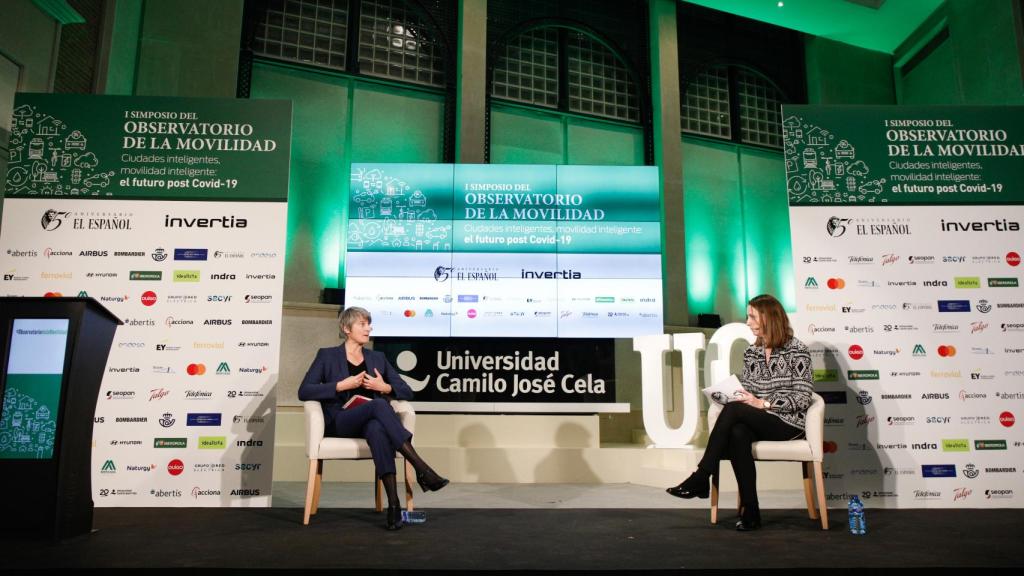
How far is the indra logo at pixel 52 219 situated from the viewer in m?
4.14

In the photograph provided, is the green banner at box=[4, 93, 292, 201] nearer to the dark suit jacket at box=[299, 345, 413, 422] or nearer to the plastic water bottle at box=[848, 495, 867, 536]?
the dark suit jacket at box=[299, 345, 413, 422]

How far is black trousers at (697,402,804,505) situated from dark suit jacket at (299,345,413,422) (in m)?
1.69

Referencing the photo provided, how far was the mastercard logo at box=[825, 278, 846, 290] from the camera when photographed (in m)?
4.31

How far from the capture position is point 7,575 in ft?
7.58

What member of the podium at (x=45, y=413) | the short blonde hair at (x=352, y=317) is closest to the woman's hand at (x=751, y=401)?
the short blonde hair at (x=352, y=317)

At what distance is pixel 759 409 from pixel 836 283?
125cm

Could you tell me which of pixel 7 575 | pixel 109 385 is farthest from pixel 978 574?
pixel 109 385

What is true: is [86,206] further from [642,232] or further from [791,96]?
[791,96]

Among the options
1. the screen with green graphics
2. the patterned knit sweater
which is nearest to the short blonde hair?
the screen with green graphics

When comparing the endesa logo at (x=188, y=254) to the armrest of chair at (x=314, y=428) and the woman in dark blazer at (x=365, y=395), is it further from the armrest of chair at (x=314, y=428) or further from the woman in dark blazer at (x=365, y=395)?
the armrest of chair at (x=314, y=428)

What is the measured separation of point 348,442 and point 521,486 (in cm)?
231

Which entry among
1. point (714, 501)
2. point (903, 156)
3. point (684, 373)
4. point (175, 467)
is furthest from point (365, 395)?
point (903, 156)

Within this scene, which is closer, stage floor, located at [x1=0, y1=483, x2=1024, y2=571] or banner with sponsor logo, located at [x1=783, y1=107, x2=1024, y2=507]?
stage floor, located at [x1=0, y1=483, x2=1024, y2=571]

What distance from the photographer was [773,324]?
373 cm
